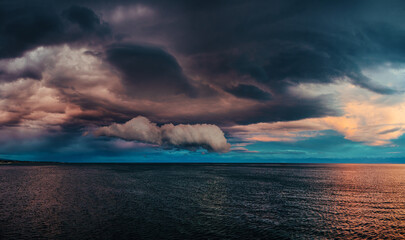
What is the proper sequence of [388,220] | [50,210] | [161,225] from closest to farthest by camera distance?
[161,225] < [388,220] < [50,210]

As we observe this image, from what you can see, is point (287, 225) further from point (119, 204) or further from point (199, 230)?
point (119, 204)

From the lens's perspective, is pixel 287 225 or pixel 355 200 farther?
pixel 355 200

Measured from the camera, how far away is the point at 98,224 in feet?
116

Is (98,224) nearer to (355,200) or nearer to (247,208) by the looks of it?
(247,208)

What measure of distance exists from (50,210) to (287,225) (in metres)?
41.7

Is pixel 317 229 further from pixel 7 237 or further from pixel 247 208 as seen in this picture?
pixel 7 237

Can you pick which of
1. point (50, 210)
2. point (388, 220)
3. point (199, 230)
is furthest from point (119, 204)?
point (388, 220)

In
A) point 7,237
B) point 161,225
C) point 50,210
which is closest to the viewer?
point 7,237

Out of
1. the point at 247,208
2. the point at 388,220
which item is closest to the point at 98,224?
the point at 247,208

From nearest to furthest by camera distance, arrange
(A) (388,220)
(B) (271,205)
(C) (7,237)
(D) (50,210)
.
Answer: (C) (7,237) → (A) (388,220) → (D) (50,210) → (B) (271,205)

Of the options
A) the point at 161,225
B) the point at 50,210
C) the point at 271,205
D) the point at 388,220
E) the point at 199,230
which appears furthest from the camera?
the point at 271,205

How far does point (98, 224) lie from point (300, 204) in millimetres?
40086

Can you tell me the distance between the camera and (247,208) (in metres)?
46.7

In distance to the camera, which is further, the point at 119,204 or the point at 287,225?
the point at 119,204
